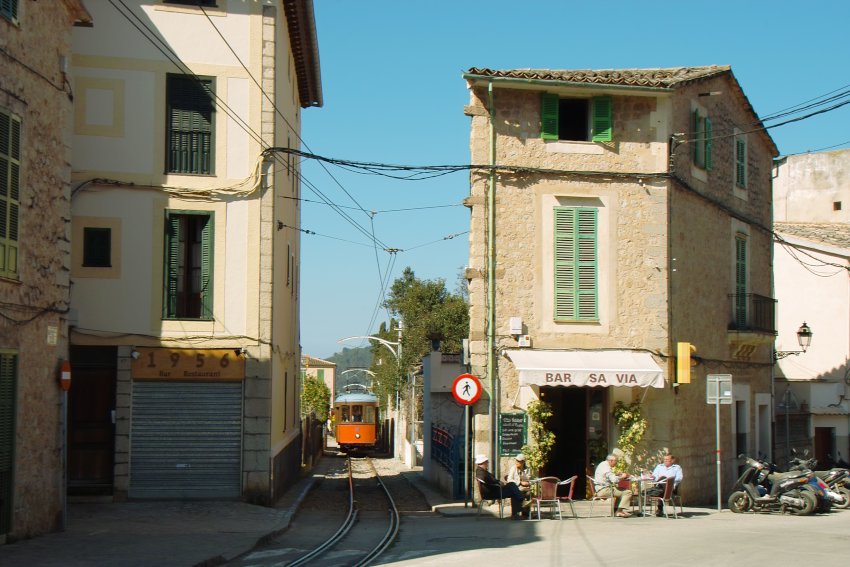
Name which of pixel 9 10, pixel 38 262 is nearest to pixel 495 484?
pixel 38 262

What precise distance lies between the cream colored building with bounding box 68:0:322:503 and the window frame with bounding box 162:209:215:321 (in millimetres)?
28

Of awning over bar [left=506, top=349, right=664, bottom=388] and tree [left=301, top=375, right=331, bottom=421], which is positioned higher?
awning over bar [left=506, top=349, right=664, bottom=388]

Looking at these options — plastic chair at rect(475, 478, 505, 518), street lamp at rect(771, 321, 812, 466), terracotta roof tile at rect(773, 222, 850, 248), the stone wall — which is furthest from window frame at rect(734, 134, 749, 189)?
the stone wall

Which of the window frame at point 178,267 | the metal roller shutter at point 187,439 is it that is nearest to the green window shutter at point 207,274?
the window frame at point 178,267

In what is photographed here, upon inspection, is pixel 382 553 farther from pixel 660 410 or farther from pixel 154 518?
pixel 660 410

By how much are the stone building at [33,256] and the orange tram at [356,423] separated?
1355 inches

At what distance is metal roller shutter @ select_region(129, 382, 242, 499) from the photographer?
804 inches

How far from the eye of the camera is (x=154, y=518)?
1814 cm

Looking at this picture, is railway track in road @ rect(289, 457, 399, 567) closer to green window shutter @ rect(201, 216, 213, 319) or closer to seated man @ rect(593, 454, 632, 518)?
seated man @ rect(593, 454, 632, 518)

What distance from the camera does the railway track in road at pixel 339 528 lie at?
14.5m

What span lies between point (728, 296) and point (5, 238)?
57.2ft

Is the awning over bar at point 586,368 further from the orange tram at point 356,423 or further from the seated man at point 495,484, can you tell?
the orange tram at point 356,423

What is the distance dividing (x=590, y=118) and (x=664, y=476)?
7.62 m

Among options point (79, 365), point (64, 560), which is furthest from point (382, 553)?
point (79, 365)
